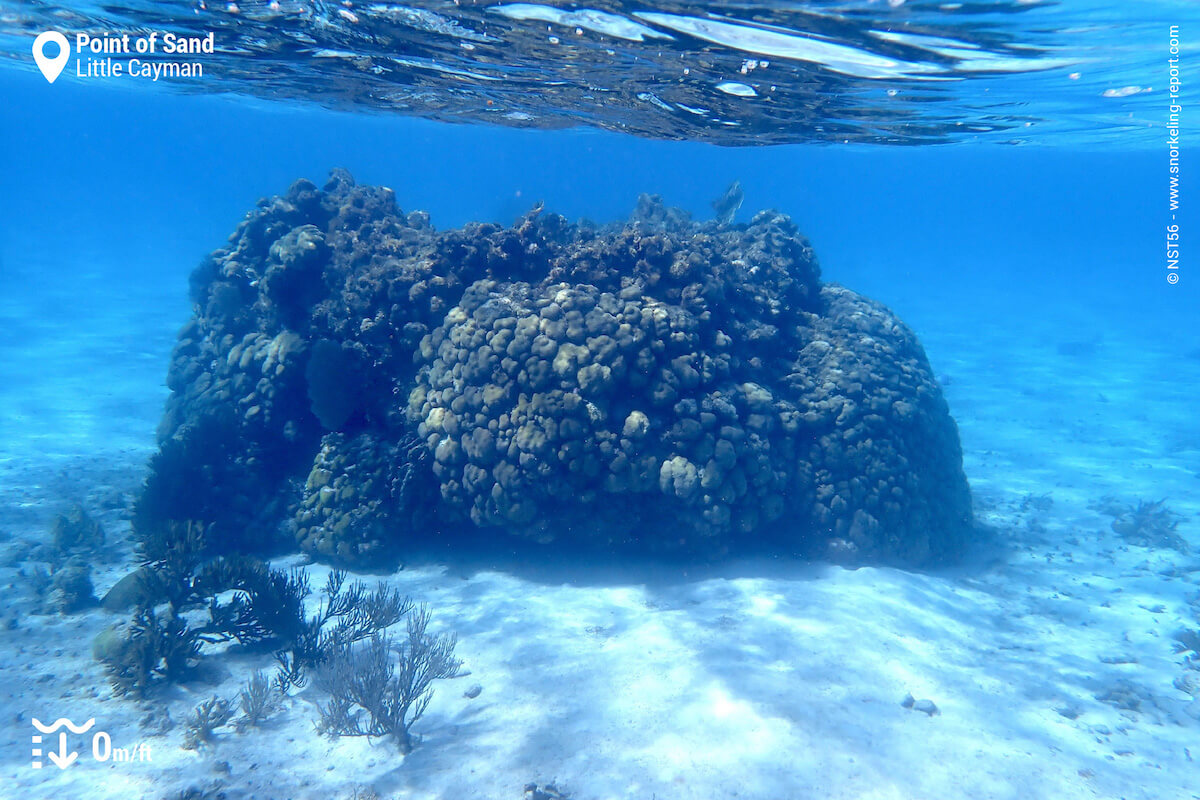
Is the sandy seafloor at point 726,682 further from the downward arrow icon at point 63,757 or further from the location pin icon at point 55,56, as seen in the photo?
the location pin icon at point 55,56

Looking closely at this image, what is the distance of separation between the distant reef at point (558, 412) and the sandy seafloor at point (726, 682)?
1029 mm

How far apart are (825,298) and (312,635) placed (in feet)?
40.8

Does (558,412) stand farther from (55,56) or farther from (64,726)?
(55,56)

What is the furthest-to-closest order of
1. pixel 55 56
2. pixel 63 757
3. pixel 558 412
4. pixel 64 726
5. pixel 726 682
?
pixel 55 56 → pixel 558 412 → pixel 726 682 → pixel 64 726 → pixel 63 757

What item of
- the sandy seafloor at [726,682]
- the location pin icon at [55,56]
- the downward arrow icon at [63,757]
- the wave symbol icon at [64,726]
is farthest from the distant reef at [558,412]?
the location pin icon at [55,56]

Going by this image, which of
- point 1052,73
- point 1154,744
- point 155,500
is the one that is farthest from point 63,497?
point 1052,73

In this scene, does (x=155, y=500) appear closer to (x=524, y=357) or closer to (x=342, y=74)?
(x=524, y=357)

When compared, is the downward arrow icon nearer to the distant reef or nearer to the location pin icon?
the distant reef

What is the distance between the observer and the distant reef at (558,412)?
9.52m

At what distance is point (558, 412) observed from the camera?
30.4 feet

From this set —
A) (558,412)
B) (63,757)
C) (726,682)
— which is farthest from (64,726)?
(726,682)

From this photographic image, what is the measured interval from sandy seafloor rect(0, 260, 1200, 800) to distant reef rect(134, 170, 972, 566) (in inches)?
40.5

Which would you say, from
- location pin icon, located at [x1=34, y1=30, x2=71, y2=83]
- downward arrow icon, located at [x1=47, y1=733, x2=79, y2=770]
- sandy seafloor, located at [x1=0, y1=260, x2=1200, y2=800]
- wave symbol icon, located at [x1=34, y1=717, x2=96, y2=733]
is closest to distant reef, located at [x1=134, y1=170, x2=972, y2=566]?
sandy seafloor, located at [x1=0, y1=260, x2=1200, y2=800]

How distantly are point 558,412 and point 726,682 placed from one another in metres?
4.37
